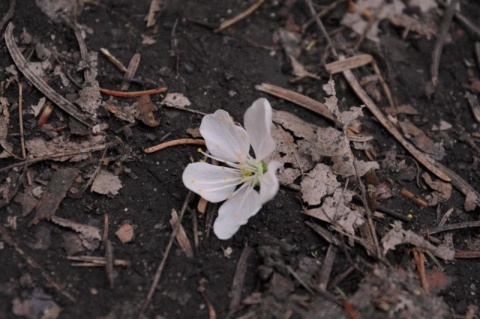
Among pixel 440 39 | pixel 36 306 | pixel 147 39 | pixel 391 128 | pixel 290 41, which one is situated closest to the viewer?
pixel 36 306

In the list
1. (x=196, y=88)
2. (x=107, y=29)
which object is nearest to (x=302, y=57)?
(x=196, y=88)

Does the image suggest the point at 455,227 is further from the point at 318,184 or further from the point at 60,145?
the point at 60,145

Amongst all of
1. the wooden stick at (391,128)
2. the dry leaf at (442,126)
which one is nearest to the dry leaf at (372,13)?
the wooden stick at (391,128)

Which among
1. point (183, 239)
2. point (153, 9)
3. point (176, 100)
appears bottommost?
point (183, 239)

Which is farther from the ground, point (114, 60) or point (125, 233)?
point (114, 60)

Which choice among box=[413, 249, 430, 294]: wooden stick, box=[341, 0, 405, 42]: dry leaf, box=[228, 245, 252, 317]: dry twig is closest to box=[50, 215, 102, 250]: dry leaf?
box=[228, 245, 252, 317]: dry twig

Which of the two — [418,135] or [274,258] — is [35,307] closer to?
[274,258]

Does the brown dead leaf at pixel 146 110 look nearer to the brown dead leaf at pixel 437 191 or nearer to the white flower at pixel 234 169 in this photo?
the white flower at pixel 234 169

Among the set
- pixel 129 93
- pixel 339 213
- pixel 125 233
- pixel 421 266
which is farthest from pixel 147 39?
pixel 421 266
